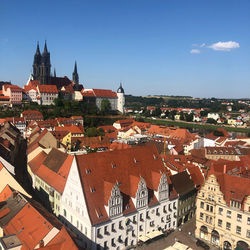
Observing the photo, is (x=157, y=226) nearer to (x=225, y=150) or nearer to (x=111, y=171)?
(x=111, y=171)

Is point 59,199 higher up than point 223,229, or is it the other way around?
point 59,199

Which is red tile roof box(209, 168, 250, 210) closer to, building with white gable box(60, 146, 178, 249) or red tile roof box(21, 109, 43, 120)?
building with white gable box(60, 146, 178, 249)

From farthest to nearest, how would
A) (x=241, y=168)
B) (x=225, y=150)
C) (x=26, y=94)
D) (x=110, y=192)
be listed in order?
1. (x=26, y=94)
2. (x=225, y=150)
3. (x=241, y=168)
4. (x=110, y=192)

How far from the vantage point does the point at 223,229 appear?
38406 millimetres

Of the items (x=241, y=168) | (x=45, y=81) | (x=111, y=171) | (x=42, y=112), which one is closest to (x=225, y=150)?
(x=241, y=168)

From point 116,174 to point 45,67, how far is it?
508ft

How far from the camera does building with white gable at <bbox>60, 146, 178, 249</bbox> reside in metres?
34.5

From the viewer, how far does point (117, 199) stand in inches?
1387

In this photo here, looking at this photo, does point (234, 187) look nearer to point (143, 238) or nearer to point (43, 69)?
point (143, 238)

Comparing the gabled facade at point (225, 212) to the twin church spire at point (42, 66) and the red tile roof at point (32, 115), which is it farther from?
the twin church spire at point (42, 66)

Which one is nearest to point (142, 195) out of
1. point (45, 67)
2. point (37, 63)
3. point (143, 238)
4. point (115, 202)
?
point (115, 202)

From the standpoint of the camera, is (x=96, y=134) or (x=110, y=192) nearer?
(x=110, y=192)

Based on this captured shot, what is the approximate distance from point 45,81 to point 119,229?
157 metres

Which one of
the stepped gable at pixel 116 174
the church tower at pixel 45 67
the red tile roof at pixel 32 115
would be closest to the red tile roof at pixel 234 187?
the stepped gable at pixel 116 174
